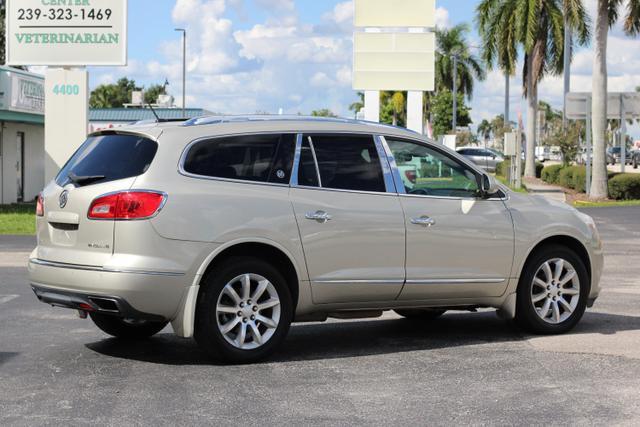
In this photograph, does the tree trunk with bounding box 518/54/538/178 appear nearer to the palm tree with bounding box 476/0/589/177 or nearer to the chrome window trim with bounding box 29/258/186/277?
the palm tree with bounding box 476/0/589/177

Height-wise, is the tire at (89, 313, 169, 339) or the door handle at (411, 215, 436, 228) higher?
the door handle at (411, 215, 436, 228)

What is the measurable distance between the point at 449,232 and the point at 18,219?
66.7ft

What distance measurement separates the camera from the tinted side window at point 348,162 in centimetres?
814

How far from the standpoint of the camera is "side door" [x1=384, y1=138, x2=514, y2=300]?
8.32 m

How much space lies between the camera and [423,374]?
7.38 m

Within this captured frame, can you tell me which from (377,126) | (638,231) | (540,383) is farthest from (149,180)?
(638,231)

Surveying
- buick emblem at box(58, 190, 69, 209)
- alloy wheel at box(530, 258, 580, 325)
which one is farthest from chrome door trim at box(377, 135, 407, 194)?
buick emblem at box(58, 190, 69, 209)

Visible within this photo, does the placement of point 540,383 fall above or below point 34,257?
below

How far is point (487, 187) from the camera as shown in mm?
8641

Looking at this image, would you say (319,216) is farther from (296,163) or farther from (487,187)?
(487,187)

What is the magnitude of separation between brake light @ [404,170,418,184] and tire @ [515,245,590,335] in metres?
1.22

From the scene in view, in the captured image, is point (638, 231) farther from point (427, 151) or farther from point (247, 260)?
point (247, 260)

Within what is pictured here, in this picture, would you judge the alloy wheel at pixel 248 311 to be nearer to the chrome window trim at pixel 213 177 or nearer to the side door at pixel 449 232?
the chrome window trim at pixel 213 177

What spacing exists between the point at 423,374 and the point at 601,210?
2255 cm
